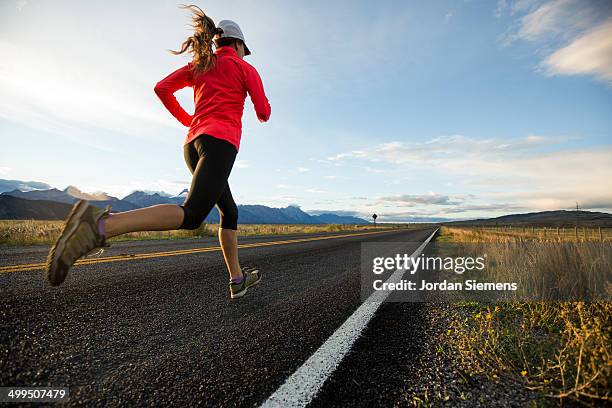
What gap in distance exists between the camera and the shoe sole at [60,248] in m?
1.82

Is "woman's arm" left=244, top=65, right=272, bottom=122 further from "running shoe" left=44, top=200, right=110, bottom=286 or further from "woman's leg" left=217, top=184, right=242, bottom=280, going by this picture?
"running shoe" left=44, top=200, right=110, bottom=286

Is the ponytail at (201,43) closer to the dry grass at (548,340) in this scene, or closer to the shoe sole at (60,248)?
the shoe sole at (60,248)

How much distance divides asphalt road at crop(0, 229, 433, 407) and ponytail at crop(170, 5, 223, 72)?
204 cm

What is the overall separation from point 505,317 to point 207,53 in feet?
11.1

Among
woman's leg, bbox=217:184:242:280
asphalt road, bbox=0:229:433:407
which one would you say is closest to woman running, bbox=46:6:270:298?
woman's leg, bbox=217:184:242:280

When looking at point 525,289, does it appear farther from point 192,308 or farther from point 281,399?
point 192,308

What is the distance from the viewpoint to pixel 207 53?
2.47 m

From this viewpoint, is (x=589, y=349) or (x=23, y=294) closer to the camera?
(x=589, y=349)

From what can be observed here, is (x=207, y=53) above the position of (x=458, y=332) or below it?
above

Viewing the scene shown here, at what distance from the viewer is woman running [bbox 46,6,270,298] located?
2.07 metres

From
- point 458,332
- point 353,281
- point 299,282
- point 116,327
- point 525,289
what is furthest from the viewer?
point 353,281

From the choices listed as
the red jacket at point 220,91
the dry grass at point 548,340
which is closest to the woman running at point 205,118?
the red jacket at point 220,91

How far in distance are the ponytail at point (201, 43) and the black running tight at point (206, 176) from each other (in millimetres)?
606

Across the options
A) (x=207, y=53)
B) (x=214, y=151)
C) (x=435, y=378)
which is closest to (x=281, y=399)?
(x=435, y=378)
